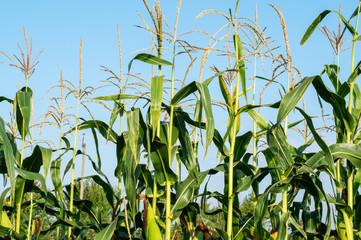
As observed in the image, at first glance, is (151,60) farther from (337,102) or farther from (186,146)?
(337,102)

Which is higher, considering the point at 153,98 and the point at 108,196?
the point at 153,98

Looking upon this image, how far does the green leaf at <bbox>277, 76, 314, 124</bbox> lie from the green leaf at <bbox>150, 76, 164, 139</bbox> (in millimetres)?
868

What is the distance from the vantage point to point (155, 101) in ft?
10.5

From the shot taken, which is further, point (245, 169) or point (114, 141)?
point (114, 141)

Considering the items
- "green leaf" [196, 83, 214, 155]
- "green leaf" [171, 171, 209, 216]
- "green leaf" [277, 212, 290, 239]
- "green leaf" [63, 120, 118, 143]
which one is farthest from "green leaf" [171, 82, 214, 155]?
"green leaf" [63, 120, 118, 143]

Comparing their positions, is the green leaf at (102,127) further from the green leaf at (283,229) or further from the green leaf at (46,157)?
the green leaf at (283,229)

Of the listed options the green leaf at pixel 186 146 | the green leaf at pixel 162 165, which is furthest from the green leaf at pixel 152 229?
the green leaf at pixel 186 146

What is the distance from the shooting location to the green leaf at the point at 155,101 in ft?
10.4

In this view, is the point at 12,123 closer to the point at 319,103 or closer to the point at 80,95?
the point at 80,95

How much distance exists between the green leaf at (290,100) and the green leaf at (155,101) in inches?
34.2

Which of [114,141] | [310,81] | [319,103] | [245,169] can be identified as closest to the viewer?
[310,81]

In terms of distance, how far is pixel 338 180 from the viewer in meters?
3.57

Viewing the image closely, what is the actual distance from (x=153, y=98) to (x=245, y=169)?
107 cm

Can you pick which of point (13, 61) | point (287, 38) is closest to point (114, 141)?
point (13, 61)
